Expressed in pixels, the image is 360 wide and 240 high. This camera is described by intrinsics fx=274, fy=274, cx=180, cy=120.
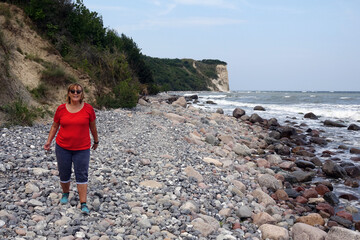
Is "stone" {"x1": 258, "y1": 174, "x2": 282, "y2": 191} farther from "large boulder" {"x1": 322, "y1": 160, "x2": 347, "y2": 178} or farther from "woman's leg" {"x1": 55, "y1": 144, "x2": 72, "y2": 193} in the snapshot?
"woman's leg" {"x1": 55, "y1": 144, "x2": 72, "y2": 193}

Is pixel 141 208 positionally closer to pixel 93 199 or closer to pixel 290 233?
pixel 93 199

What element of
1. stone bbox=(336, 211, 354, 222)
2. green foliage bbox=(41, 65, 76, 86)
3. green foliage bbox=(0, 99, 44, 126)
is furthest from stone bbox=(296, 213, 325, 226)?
green foliage bbox=(41, 65, 76, 86)

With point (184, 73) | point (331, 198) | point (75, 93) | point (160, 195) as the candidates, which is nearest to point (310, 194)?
point (331, 198)

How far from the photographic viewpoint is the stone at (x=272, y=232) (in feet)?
13.9

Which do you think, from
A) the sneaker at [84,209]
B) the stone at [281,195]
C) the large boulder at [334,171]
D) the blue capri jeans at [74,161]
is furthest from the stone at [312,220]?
the blue capri jeans at [74,161]

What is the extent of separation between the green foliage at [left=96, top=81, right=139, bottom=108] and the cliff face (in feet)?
275

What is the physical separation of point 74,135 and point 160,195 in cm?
184

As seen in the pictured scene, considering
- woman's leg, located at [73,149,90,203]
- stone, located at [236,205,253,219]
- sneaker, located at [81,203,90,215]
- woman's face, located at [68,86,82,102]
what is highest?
woman's face, located at [68,86,82,102]

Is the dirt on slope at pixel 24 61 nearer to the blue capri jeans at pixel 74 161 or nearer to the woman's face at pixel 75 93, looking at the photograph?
the blue capri jeans at pixel 74 161

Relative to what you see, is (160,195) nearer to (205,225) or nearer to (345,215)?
(205,225)

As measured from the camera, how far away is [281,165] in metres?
9.24

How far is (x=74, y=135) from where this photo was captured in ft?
11.9

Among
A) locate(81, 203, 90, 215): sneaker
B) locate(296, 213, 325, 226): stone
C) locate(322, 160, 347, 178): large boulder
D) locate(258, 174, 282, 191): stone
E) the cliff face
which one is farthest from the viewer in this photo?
the cliff face

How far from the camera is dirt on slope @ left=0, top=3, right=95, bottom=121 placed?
28.6 feet
